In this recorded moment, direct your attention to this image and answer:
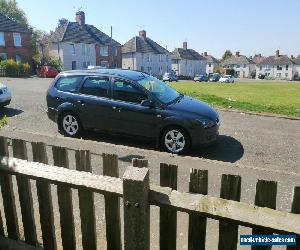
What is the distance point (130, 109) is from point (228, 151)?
2.69 meters

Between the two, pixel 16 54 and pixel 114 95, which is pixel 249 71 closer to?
pixel 16 54

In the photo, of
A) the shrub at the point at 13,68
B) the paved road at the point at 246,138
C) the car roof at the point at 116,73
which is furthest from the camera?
the shrub at the point at 13,68

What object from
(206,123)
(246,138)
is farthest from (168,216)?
(246,138)

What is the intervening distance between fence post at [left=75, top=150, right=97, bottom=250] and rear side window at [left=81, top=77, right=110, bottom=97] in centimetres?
582

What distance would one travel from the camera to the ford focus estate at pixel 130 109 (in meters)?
7.46

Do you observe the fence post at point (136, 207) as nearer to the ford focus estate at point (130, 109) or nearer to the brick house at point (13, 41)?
the ford focus estate at point (130, 109)

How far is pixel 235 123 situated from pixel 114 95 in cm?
454

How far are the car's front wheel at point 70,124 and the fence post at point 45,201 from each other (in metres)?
5.97

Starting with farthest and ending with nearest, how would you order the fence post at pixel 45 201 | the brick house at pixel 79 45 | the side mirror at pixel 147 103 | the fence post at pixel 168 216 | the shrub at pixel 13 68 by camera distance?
the brick house at pixel 79 45 → the shrub at pixel 13 68 → the side mirror at pixel 147 103 → the fence post at pixel 45 201 → the fence post at pixel 168 216

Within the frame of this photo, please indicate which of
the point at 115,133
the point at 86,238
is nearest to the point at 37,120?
the point at 115,133

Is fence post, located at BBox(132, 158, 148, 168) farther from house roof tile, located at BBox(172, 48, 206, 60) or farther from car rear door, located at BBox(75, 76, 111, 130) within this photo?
house roof tile, located at BBox(172, 48, 206, 60)

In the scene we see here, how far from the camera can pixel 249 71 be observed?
10706cm

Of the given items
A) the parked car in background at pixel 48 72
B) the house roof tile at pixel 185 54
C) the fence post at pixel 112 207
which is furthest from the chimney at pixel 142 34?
the fence post at pixel 112 207

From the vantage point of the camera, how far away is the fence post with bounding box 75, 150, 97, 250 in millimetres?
2540
